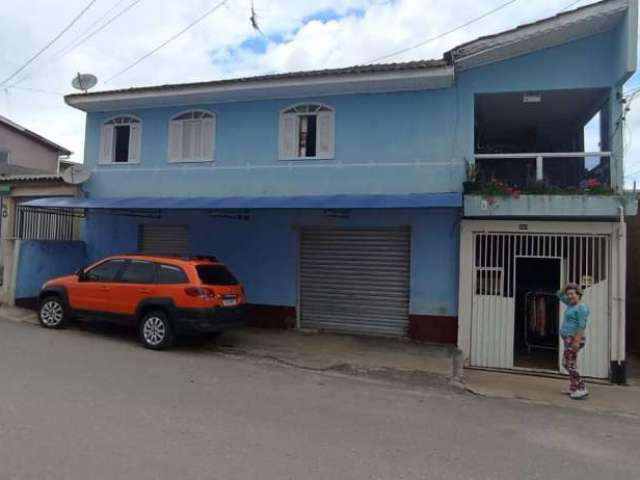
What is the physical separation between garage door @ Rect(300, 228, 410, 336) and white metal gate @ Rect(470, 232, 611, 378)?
167 cm

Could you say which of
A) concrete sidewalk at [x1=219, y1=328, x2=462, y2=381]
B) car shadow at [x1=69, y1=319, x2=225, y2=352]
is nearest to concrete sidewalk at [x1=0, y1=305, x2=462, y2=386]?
concrete sidewalk at [x1=219, y1=328, x2=462, y2=381]

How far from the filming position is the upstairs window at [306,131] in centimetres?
1161

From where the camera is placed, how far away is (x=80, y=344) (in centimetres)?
927

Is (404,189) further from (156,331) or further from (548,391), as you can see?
(156,331)

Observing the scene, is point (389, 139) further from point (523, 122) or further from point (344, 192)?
point (523, 122)

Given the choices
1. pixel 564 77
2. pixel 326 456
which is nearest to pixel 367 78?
pixel 564 77

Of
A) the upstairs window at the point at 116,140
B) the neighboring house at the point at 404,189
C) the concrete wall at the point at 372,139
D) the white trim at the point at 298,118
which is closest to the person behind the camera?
the neighboring house at the point at 404,189

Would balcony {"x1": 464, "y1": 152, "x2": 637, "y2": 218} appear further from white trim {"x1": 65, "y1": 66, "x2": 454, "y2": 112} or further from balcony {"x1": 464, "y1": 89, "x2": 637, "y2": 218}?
white trim {"x1": 65, "y1": 66, "x2": 454, "y2": 112}

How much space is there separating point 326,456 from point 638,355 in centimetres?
969

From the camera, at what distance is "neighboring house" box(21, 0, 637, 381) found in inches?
381

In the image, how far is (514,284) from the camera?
32.2ft

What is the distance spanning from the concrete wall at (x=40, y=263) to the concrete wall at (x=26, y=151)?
45.6 ft

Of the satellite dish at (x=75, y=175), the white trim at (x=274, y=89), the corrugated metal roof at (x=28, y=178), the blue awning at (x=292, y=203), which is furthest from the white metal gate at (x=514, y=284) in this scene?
the corrugated metal roof at (x=28, y=178)

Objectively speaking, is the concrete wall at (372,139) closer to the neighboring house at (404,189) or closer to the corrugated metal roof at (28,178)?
the neighboring house at (404,189)
